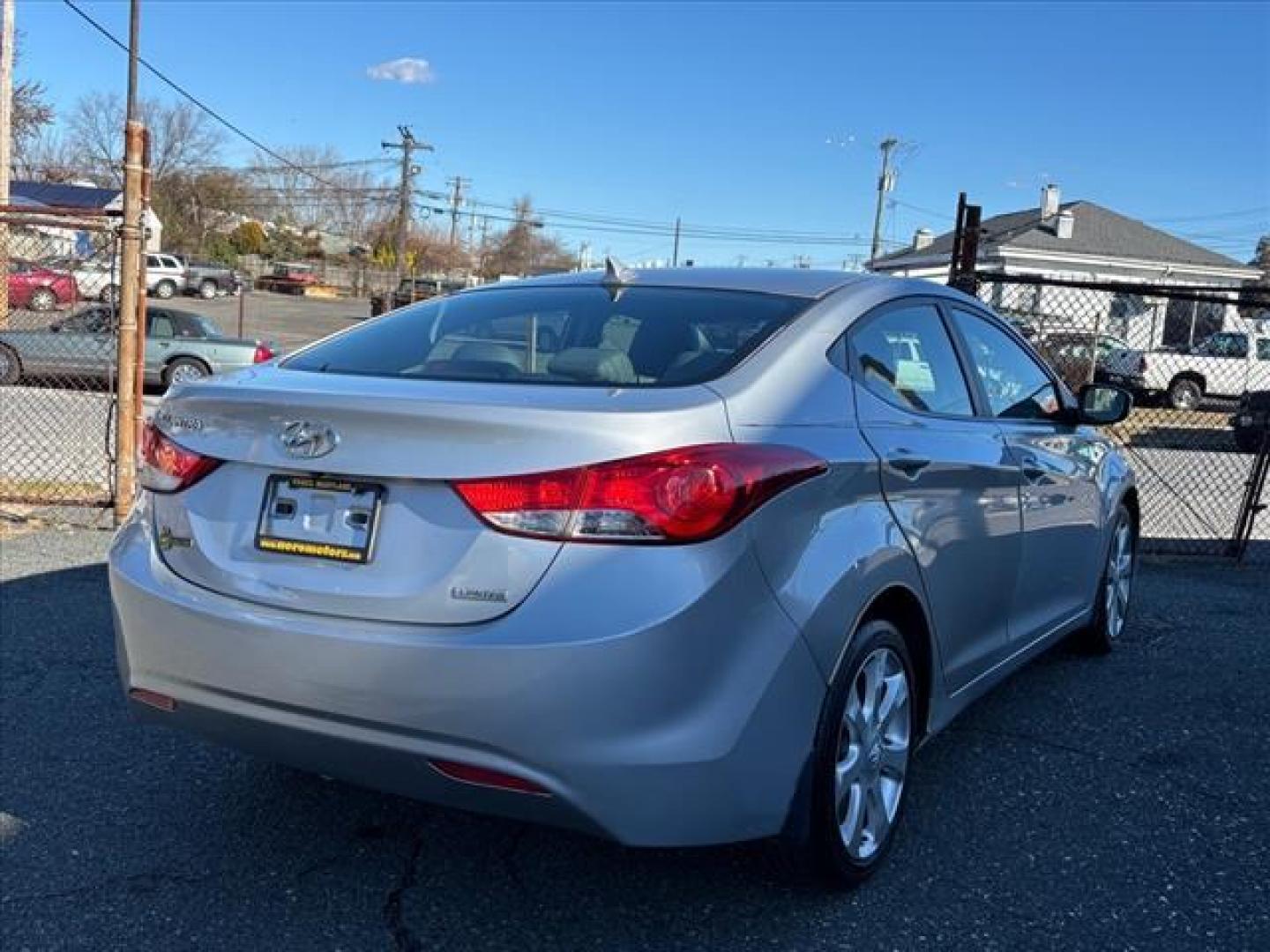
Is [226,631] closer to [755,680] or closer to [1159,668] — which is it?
[755,680]

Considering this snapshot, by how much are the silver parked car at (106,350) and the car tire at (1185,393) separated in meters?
19.8

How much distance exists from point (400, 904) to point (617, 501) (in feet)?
4.21

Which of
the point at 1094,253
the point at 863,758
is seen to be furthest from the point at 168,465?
the point at 1094,253

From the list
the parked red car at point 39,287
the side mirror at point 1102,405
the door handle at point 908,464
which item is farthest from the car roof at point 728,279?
the parked red car at point 39,287

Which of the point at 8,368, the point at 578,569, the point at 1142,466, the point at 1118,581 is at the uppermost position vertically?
Result: the point at 578,569

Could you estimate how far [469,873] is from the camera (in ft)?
10.0

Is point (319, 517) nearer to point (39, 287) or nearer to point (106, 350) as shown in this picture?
point (39, 287)

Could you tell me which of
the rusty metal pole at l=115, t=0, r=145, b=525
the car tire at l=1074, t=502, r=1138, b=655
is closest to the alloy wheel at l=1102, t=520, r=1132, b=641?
the car tire at l=1074, t=502, r=1138, b=655

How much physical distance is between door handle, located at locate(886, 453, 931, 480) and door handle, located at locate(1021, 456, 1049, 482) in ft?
2.94

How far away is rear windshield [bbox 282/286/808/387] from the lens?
2873 millimetres

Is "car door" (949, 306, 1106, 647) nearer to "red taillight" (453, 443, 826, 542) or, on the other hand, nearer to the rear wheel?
"red taillight" (453, 443, 826, 542)

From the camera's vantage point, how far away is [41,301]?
34.8 feet

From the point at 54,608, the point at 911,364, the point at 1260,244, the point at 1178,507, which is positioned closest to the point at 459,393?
the point at 911,364

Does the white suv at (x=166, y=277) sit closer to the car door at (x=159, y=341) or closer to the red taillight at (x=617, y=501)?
the car door at (x=159, y=341)
